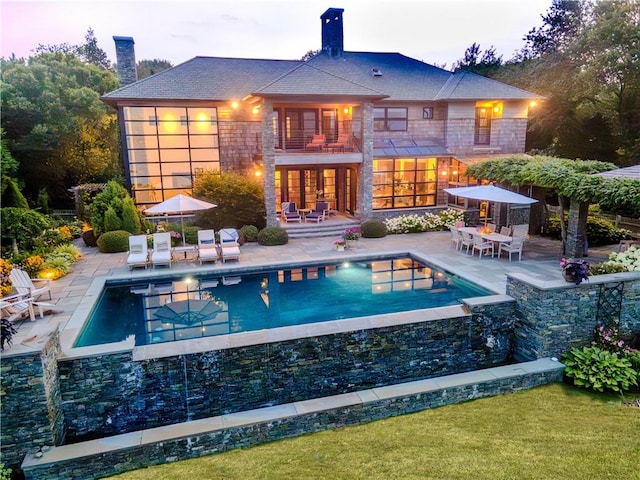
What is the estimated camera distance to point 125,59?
2077 centimetres

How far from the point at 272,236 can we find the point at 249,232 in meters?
1.11

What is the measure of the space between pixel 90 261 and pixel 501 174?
14.9m

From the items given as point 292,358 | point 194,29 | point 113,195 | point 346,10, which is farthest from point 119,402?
point 194,29

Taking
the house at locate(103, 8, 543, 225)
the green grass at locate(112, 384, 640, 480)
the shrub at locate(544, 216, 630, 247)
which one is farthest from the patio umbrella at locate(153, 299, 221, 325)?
the shrub at locate(544, 216, 630, 247)

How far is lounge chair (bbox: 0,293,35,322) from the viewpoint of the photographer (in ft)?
29.0

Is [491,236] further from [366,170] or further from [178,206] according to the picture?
[178,206]

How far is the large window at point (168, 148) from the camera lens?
19359 mm

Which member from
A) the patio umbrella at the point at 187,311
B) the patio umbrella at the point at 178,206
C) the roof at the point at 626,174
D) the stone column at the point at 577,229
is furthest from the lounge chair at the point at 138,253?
the roof at the point at 626,174

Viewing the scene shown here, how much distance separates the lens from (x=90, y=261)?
576 inches

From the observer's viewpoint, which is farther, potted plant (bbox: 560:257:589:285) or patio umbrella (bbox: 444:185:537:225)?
patio umbrella (bbox: 444:185:537:225)

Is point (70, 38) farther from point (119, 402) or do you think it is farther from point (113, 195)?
point (119, 402)

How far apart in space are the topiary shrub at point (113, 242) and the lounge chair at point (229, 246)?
371 cm

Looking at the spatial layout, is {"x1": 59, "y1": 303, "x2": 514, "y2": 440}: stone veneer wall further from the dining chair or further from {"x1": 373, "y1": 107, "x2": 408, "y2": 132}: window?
{"x1": 373, "y1": 107, "x2": 408, "y2": 132}: window

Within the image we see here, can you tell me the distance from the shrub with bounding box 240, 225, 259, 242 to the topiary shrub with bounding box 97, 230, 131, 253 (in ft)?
14.1
